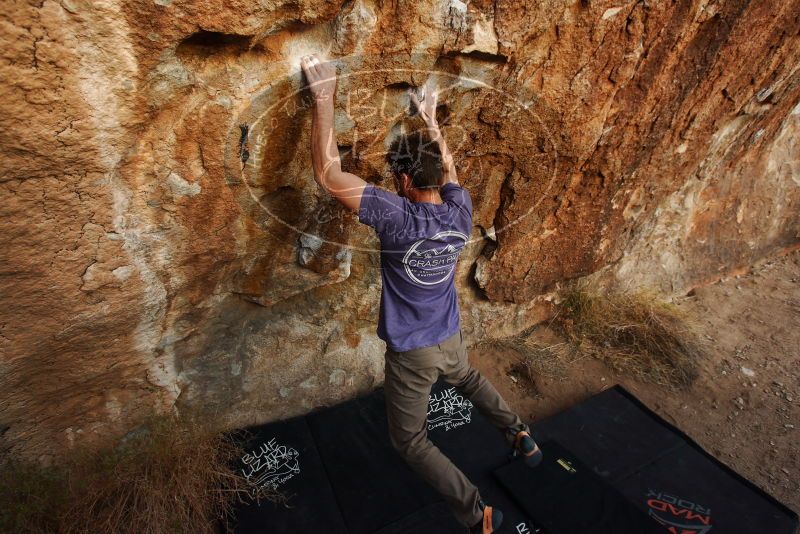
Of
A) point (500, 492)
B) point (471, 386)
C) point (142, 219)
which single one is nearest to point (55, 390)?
point (142, 219)

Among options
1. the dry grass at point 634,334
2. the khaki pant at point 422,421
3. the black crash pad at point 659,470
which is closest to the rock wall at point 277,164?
the dry grass at point 634,334

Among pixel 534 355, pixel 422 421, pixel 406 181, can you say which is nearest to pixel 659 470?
pixel 534 355

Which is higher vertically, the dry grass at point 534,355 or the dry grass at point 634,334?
the dry grass at point 634,334

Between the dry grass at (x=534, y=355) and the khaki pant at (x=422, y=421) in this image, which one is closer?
the khaki pant at (x=422, y=421)

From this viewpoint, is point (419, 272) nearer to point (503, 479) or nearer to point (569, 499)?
point (503, 479)

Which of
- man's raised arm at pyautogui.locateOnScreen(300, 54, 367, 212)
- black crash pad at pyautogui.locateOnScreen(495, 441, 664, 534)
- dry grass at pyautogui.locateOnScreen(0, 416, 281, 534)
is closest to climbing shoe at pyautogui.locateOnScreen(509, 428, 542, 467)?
black crash pad at pyautogui.locateOnScreen(495, 441, 664, 534)

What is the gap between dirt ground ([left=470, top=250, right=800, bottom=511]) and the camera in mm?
2615

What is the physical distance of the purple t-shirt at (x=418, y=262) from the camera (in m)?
1.61

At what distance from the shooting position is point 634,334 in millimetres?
3273

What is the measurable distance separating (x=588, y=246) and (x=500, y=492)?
1.68 meters

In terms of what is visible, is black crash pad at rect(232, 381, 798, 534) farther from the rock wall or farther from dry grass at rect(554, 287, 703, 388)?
dry grass at rect(554, 287, 703, 388)

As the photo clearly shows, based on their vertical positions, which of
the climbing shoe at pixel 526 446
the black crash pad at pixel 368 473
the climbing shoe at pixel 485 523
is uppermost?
the climbing shoe at pixel 526 446

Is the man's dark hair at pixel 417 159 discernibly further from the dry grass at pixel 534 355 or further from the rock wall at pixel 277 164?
the dry grass at pixel 534 355

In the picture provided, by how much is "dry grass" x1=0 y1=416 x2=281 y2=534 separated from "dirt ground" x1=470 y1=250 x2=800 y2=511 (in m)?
1.67
